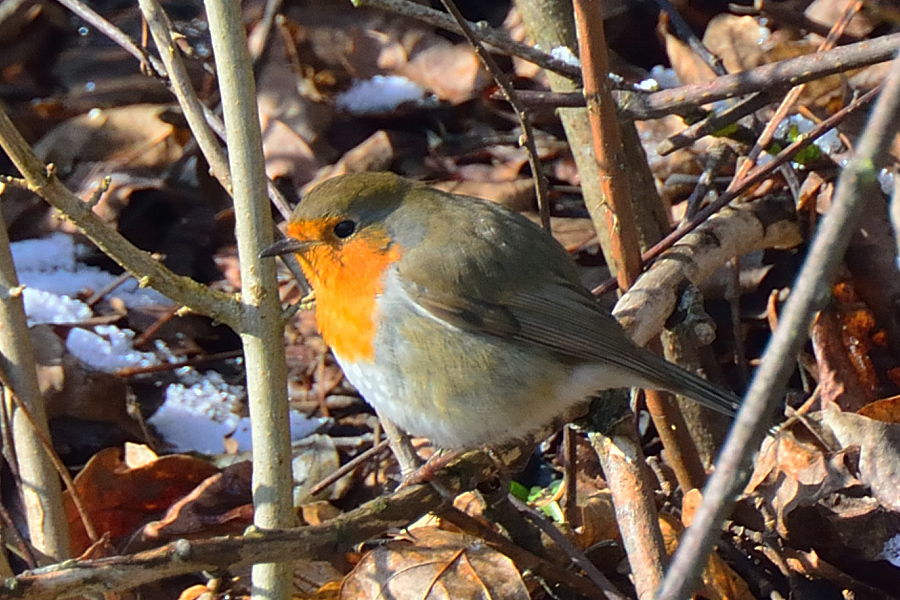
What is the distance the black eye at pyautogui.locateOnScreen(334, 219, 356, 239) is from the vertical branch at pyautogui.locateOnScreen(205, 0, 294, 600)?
1.13 feet

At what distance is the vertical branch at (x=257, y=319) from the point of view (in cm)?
188

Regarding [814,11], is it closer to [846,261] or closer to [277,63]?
[846,261]

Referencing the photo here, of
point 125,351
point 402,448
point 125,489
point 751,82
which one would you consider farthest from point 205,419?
point 751,82

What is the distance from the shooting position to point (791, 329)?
765mm

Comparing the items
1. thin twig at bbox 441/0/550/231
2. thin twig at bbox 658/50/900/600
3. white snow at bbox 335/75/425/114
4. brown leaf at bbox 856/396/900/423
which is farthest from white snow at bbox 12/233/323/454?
thin twig at bbox 658/50/900/600

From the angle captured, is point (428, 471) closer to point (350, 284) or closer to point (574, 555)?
point (574, 555)

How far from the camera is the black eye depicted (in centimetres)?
225

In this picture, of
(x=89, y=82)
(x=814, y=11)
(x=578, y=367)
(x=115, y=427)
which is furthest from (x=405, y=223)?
(x=89, y=82)

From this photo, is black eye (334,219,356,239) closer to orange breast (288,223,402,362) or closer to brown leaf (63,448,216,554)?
orange breast (288,223,402,362)

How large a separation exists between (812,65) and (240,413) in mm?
2023

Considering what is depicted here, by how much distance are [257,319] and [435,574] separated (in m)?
0.61

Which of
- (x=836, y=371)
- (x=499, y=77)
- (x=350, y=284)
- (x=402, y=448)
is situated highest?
(x=499, y=77)

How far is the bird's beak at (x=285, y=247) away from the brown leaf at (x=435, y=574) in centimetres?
64

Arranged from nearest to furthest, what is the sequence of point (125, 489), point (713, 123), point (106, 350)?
1. point (713, 123)
2. point (125, 489)
3. point (106, 350)
